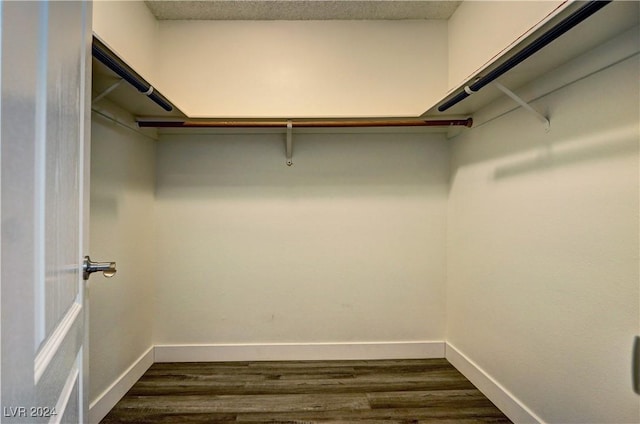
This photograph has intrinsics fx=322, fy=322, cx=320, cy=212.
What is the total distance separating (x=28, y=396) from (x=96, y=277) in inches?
56.7

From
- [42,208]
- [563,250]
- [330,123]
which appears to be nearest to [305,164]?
[330,123]

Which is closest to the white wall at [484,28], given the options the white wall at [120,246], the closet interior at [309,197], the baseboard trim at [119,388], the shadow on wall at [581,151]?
the closet interior at [309,197]

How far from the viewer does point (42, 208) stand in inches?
21.6

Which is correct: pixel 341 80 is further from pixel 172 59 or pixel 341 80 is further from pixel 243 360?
pixel 243 360

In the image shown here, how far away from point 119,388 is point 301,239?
4.87 ft

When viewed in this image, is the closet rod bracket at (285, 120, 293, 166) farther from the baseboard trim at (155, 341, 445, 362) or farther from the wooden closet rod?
the baseboard trim at (155, 341, 445, 362)

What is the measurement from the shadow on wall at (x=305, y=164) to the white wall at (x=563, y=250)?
477 millimetres

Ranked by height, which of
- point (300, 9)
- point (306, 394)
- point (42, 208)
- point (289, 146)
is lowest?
point (306, 394)

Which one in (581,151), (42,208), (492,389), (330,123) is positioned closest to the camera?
(42,208)

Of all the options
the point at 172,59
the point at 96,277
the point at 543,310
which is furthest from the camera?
the point at 172,59

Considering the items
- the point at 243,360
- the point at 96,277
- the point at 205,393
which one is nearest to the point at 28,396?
the point at 96,277

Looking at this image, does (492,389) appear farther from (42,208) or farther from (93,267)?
(42,208)

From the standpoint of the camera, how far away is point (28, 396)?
1.58 feet

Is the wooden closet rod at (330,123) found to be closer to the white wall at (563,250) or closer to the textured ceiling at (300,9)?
the white wall at (563,250)
